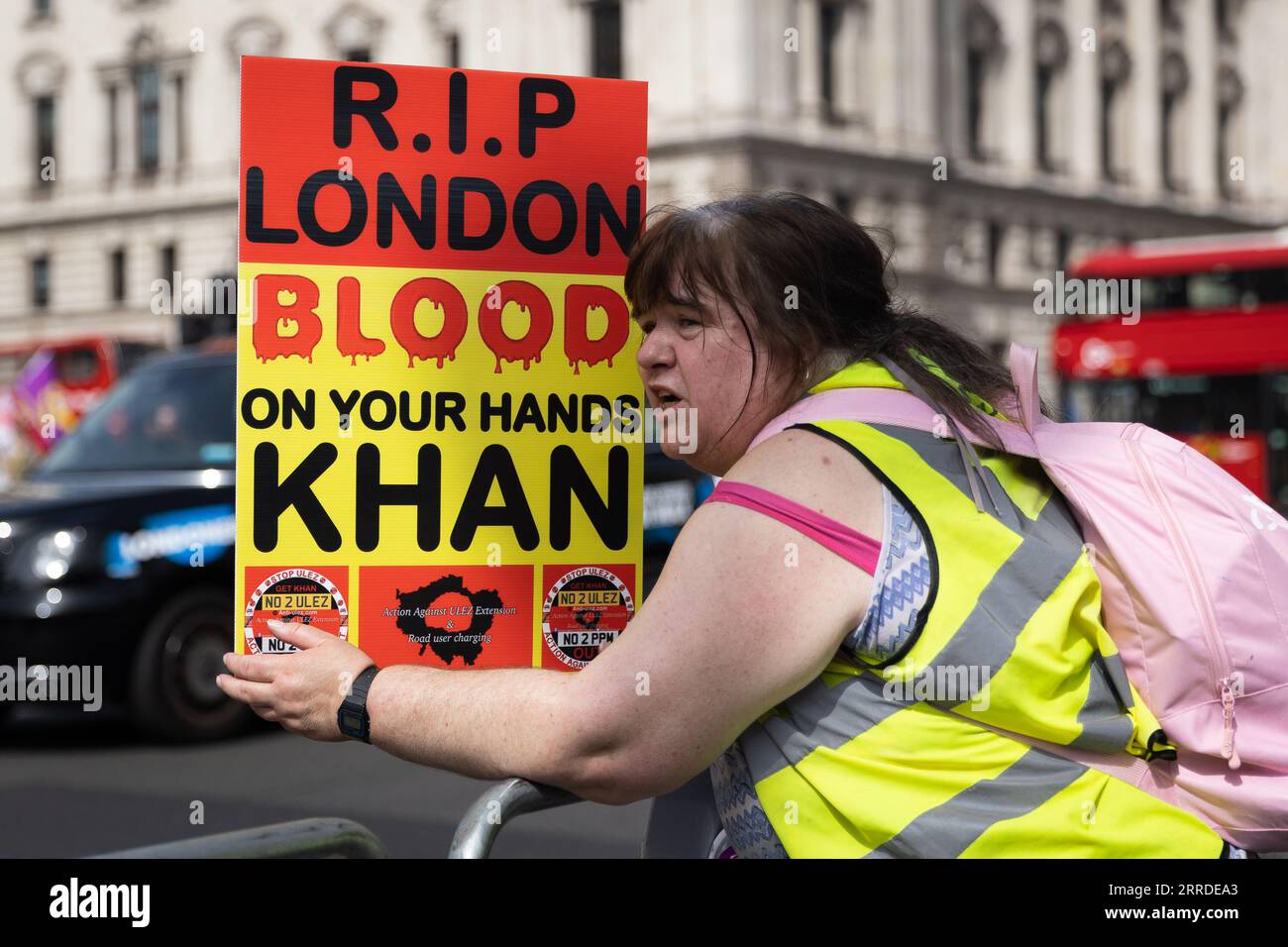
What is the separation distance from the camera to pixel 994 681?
5.04 feet

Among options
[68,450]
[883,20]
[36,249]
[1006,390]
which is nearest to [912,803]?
[1006,390]

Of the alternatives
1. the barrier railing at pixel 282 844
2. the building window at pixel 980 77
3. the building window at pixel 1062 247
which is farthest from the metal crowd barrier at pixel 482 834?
the building window at pixel 1062 247

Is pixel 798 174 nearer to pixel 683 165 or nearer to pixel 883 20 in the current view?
pixel 683 165

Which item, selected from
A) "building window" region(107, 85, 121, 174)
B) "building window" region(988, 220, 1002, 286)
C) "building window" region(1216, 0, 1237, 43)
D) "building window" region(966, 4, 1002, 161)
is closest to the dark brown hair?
"building window" region(988, 220, 1002, 286)

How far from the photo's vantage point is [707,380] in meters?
1.79

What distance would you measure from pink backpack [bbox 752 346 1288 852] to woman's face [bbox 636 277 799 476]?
A: 4.4 inches

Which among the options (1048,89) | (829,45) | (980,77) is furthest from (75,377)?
(1048,89)

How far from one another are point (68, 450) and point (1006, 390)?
6914mm

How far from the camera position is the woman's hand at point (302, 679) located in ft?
5.71

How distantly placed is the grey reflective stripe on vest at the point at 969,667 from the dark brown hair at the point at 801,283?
15 centimetres

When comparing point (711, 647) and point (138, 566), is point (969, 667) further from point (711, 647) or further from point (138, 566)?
point (138, 566)

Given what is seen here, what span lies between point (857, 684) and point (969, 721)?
0.11 meters

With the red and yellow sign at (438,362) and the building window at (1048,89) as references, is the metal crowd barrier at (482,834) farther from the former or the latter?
the building window at (1048,89)

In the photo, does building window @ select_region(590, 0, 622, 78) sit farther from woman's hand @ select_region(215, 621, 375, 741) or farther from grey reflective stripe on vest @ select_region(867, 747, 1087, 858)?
grey reflective stripe on vest @ select_region(867, 747, 1087, 858)
